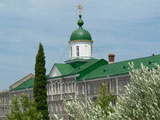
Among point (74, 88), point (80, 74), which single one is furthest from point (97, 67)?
point (74, 88)

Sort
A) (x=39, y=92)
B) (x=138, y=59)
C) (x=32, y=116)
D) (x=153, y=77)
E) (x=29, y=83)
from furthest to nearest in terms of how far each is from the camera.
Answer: (x=29, y=83), (x=138, y=59), (x=39, y=92), (x=32, y=116), (x=153, y=77)

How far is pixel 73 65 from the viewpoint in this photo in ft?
250

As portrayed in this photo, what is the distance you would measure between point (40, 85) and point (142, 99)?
3556 cm

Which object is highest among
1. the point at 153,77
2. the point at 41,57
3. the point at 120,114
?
the point at 41,57

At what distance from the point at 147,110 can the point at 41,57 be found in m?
37.7

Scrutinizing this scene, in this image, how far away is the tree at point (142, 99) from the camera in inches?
845

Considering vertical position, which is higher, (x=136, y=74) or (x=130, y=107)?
(x=136, y=74)

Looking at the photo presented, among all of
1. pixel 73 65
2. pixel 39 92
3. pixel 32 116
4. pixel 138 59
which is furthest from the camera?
pixel 73 65

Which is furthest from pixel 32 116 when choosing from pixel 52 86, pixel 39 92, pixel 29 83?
pixel 29 83

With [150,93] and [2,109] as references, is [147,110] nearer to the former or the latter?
[150,93]

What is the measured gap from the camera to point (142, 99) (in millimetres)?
21984

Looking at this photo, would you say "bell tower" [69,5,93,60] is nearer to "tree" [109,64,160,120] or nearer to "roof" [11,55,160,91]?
"roof" [11,55,160,91]

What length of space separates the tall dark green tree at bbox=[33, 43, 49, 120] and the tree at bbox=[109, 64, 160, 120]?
32910 millimetres

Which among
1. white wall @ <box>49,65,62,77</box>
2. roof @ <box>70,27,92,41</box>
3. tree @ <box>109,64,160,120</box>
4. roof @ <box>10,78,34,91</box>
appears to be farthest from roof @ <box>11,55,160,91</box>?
tree @ <box>109,64,160,120</box>
